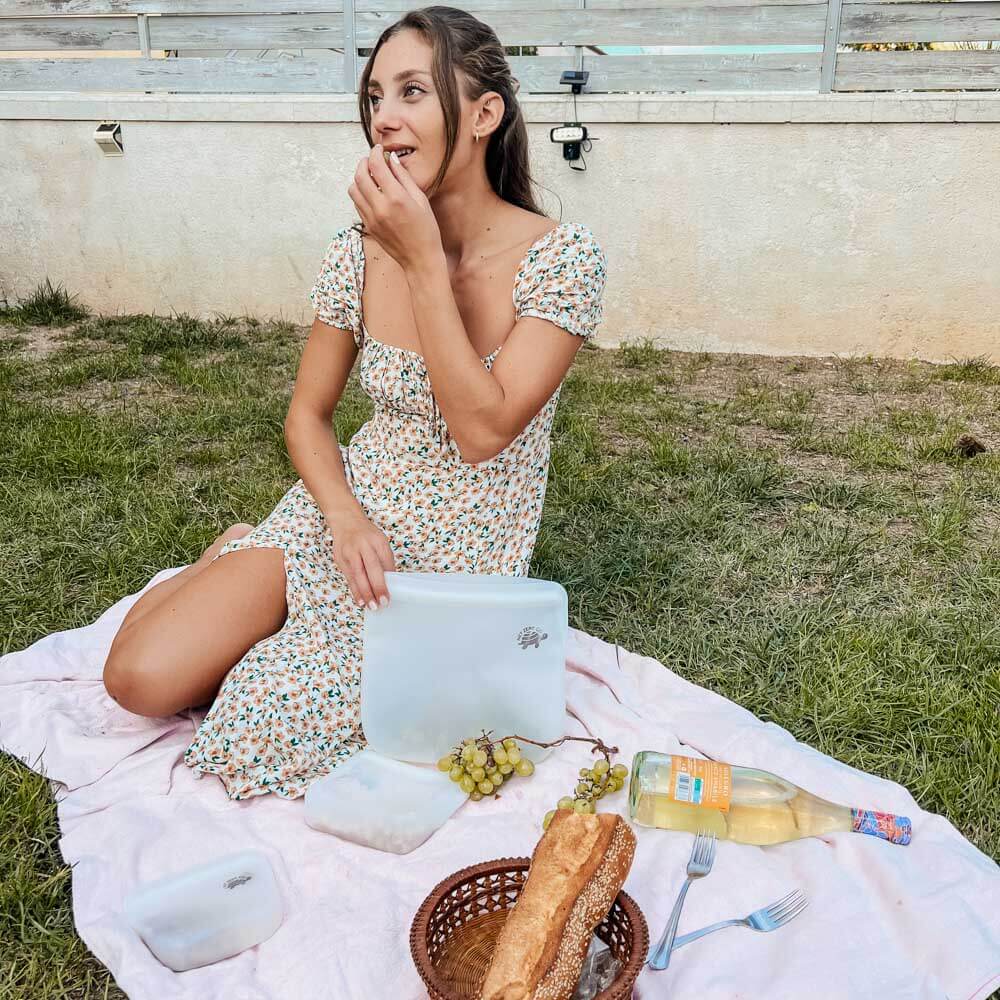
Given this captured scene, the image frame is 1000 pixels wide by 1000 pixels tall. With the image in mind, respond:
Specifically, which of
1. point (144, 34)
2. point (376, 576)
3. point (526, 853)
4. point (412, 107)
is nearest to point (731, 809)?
point (526, 853)

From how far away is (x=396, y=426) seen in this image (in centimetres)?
248

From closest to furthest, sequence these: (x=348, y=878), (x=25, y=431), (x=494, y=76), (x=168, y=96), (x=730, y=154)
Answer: (x=348, y=878)
(x=494, y=76)
(x=25, y=431)
(x=730, y=154)
(x=168, y=96)

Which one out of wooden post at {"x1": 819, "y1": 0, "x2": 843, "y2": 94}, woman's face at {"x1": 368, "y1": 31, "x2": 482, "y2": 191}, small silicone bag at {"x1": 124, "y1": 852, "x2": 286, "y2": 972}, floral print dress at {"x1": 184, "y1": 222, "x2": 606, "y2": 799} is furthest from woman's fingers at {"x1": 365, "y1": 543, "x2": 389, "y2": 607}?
wooden post at {"x1": 819, "y1": 0, "x2": 843, "y2": 94}

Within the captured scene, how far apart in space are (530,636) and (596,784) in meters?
0.33

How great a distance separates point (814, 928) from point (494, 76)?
1816 mm

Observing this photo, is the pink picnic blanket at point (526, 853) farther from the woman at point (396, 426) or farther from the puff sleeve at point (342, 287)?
the puff sleeve at point (342, 287)

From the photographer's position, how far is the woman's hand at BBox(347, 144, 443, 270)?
2061mm

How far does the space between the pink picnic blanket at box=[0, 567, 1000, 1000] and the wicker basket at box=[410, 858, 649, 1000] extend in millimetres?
117

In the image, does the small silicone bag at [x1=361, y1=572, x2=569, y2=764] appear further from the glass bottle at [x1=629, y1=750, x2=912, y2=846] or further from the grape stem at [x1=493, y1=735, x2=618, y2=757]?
the glass bottle at [x1=629, y1=750, x2=912, y2=846]

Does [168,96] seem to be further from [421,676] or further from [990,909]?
[990,909]

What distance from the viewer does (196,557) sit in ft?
10.8

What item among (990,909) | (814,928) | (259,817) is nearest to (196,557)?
(259,817)

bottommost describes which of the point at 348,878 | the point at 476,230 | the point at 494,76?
the point at 348,878

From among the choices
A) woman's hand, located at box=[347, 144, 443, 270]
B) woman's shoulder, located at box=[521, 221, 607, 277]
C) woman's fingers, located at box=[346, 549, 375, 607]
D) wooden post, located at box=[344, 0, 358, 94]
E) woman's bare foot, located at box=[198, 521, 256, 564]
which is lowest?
woman's bare foot, located at box=[198, 521, 256, 564]
